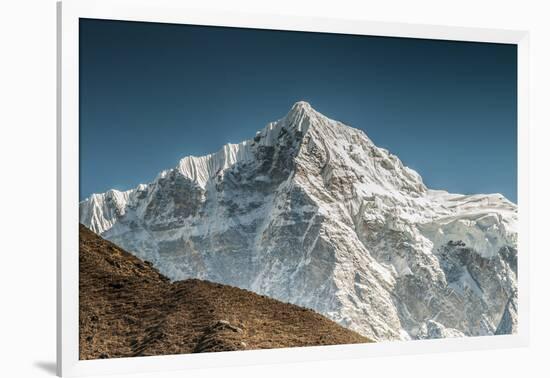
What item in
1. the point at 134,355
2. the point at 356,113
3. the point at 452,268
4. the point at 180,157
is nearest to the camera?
the point at 134,355

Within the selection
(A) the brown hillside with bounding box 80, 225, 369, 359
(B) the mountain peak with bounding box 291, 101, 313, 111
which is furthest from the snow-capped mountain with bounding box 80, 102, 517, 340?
(A) the brown hillside with bounding box 80, 225, 369, 359

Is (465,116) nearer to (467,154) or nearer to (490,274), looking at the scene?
(467,154)

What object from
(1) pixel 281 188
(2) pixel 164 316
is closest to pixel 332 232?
(1) pixel 281 188

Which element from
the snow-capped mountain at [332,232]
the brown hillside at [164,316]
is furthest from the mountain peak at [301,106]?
the brown hillside at [164,316]

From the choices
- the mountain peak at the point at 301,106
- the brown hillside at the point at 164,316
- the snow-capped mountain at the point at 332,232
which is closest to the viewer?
the brown hillside at the point at 164,316

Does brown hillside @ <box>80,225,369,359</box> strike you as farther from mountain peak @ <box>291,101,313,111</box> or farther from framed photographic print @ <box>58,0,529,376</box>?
mountain peak @ <box>291,101,313,111</box>

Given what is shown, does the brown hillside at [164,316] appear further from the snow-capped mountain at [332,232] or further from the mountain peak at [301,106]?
the mountain peak at [301,106]
